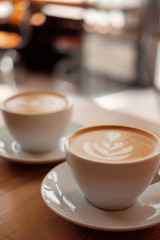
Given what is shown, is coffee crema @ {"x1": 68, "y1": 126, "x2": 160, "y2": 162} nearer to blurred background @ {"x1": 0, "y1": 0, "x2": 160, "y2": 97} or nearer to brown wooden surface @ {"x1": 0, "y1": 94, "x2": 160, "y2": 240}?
brown wooden surface @ {"x1": 0, "y1": 94, "x2": 160, "y2": 240}

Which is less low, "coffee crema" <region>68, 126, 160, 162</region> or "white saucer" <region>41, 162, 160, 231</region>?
"coffee crema" <region>68, 126, 160, 162</region>

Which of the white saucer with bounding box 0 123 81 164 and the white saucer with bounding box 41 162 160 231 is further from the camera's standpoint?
the white saucer with bounding box 0 123 81 164

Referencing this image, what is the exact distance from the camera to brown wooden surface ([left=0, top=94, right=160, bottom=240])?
18.7 inches

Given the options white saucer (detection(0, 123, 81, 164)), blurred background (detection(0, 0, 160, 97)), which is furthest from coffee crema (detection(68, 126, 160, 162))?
blurred background (detection(0, 0, 160, 97))

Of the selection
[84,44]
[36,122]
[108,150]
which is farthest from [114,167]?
[84,44]

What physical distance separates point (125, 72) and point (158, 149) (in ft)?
9.28

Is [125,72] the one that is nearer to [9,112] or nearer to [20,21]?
[20,21]

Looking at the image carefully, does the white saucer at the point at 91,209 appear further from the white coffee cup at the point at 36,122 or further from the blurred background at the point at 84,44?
the blurred background at the point at 84,44

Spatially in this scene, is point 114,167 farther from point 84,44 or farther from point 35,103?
point 84,44

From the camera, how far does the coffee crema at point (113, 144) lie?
489mm

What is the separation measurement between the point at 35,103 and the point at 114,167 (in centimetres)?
30

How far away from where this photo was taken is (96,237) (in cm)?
47

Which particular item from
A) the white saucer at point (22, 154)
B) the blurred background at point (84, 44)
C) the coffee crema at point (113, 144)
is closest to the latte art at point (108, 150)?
the coffee crema at point (113, 144)

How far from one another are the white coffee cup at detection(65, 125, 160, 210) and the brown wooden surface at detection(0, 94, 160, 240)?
0.14ft
